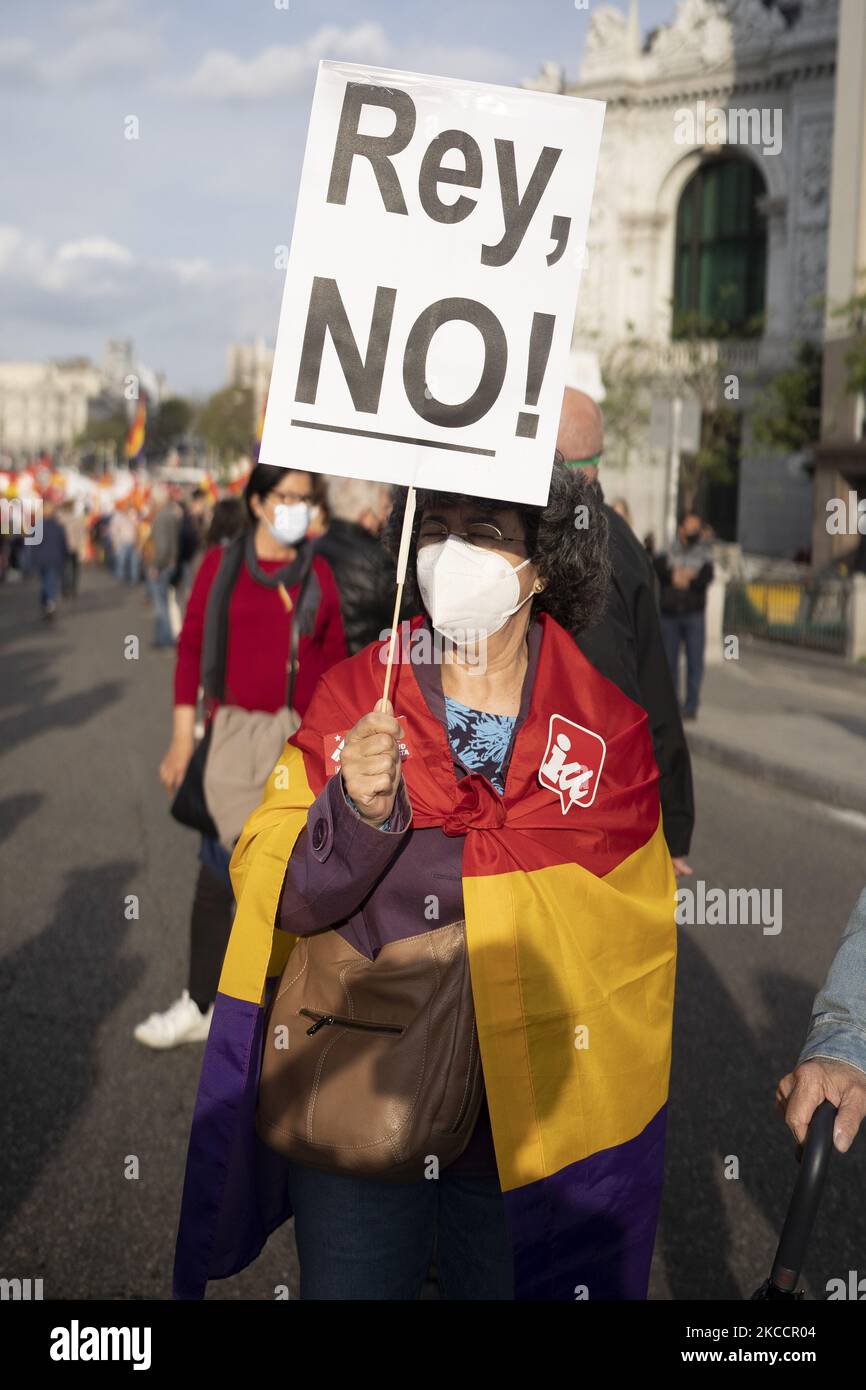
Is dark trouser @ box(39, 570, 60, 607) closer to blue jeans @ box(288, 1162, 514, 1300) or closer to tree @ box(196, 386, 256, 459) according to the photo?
blue jeans @ box(288, 1162, 514, 1300)

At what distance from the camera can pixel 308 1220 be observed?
2.38m

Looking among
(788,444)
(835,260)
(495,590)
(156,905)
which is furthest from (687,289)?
(495,590)

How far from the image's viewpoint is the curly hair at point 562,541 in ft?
8.41

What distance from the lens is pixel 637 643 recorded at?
3.56 m

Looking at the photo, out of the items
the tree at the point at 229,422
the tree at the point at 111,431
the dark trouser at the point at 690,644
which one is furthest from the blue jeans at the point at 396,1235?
the tree at the point at 111,431

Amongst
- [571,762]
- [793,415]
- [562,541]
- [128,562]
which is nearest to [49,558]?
[128,562]

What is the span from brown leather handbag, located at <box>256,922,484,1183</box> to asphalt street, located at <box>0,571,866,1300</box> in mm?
1433

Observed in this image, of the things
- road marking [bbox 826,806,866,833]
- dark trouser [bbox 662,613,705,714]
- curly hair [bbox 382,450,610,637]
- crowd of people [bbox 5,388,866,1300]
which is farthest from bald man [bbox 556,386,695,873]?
dark trouser [bbox 662,613,705,714]

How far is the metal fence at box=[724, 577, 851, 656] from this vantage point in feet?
61.2

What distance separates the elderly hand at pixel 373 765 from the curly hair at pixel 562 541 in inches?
19.5

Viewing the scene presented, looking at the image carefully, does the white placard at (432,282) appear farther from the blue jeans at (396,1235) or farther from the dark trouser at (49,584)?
the dark trouser at (49,584)

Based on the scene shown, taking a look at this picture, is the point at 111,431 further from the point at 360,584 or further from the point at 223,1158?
the point at 223,1158

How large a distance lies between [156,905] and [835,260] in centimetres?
2529

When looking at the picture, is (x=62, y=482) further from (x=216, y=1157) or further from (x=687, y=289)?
(x=216, y=1157)
